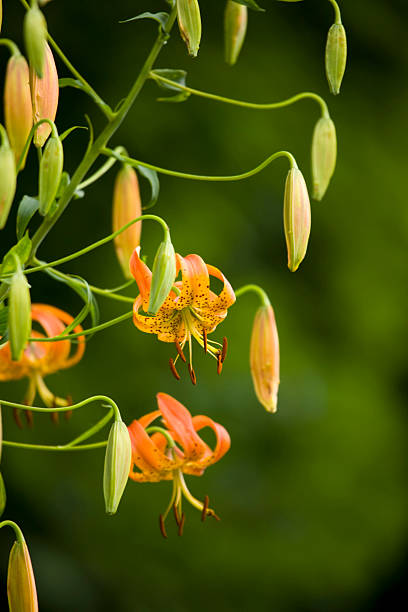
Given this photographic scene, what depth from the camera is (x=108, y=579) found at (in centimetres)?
204

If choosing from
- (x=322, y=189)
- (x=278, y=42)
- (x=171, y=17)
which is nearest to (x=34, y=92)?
(x=171, y=17)

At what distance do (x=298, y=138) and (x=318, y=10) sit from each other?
13.8 inches

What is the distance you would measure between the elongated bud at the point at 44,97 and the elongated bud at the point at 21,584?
359mm

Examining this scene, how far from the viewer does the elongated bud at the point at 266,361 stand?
93 centimetres

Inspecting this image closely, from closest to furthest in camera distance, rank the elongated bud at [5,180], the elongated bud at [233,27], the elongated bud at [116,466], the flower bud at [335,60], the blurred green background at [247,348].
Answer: the elongated bud at [5,180] → the elongated bud at [116,466] → the flower bud at [335,60] → the elongated bud at [233,27] → the blurred green background at [247,348]

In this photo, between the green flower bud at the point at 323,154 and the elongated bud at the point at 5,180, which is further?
the green flower bud at the point at 323,154

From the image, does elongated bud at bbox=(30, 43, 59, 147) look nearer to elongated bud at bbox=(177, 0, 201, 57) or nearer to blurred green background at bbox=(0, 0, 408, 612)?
elongated bud at bbox=(177, 0, 201, 57)

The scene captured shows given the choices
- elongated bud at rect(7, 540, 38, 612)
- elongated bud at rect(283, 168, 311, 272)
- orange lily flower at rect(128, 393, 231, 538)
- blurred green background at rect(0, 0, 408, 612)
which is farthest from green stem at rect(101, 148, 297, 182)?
blurred green background at rect(0, 0, 408, 612)

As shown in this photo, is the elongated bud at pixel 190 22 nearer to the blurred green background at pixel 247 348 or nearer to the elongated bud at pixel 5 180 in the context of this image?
the elongated bud at pixel 5 180

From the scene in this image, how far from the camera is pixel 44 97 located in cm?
71

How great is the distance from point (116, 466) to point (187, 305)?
192 millimetres

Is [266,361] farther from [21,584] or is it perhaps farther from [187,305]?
[21,584]

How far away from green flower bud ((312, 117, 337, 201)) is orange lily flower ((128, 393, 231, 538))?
27cm

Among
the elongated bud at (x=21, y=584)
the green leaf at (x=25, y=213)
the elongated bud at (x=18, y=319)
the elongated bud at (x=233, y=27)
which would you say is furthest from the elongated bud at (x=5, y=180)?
the elongated bud at (x=233, y=27)
